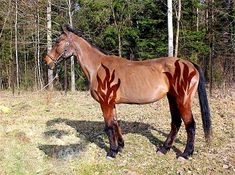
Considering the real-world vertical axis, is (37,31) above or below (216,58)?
above

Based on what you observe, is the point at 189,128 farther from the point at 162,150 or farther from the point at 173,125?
the point at 162,150

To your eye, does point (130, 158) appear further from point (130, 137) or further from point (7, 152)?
point (7, 152)

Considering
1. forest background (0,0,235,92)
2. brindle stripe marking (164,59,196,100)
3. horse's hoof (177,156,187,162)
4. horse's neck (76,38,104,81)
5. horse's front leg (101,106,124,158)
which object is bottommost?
horse's hoof (177,156,187,162)

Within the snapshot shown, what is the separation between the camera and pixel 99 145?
721 cm

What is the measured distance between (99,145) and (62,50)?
2021mm

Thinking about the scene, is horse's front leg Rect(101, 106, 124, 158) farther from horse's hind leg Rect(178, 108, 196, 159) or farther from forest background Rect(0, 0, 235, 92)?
forest background Rect(0, 0, 235, 92)

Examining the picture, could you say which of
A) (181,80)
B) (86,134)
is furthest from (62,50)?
(86,134)

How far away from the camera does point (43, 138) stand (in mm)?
7844

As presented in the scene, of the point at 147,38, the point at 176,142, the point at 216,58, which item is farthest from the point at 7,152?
the point at 216,58

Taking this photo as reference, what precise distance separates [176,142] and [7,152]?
324 centimetres

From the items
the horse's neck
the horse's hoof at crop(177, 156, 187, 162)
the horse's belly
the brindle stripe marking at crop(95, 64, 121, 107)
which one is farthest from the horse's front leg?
the horse's hoof at crop(177, 156, 187, 162)

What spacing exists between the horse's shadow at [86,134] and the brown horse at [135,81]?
71cm

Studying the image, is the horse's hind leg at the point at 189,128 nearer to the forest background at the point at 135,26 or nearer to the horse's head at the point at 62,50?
the horse's head at the point at 62,50

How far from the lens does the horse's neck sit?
21.3 feet
